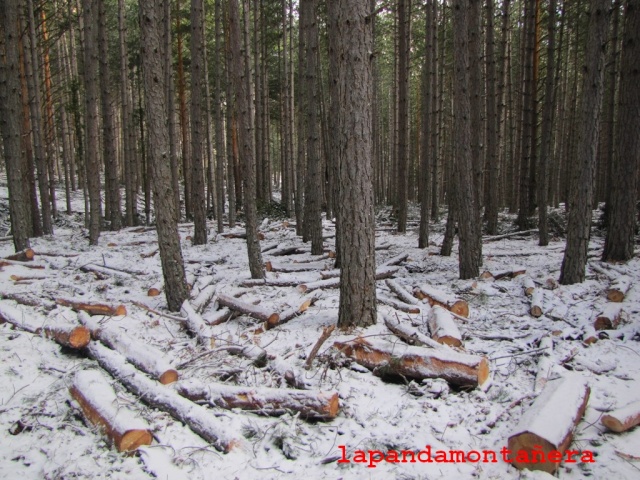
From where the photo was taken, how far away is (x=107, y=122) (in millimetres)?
13859

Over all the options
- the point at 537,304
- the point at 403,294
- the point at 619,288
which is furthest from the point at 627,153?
the point at 403,294

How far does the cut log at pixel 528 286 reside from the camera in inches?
272

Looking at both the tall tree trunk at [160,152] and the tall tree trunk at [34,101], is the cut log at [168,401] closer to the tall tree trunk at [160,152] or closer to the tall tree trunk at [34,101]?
the tall tree trunk at [160,152]

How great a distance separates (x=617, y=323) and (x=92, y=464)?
19.8 ft

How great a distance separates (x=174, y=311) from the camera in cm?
655

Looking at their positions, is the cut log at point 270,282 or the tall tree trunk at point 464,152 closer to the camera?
the tall tree trunk at point 464,152

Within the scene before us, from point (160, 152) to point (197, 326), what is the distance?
2.53 m

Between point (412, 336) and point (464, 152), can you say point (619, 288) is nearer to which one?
point (464, 152)

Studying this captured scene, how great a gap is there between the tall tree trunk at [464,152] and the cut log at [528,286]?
3.06ft

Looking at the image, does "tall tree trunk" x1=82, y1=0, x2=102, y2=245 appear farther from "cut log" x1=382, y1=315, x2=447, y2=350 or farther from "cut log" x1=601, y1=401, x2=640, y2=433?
"cut log" x1=601, y1=401, x2=640, y2=433

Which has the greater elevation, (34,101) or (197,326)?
(34,101)

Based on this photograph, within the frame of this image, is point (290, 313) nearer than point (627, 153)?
Yes

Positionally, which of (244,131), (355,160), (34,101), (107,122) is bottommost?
(355,160)

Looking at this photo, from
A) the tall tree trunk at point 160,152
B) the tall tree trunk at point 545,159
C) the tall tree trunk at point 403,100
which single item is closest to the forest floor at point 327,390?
the tall tree trunk at point 160,152
